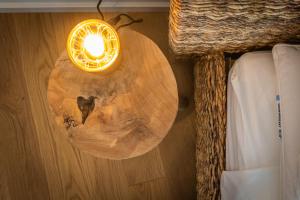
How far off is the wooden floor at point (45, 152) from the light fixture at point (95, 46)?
56 centimetres

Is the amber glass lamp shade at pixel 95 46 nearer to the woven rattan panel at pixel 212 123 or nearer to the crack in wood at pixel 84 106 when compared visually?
the crack in wood at pixel 84 106

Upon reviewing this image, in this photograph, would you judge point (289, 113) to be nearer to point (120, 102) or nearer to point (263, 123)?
point (263, 123)

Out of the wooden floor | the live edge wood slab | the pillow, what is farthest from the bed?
the wooden floor

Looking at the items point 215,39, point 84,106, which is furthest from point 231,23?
point 84,106

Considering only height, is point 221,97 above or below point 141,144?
above

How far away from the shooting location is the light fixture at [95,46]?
3.16 ft

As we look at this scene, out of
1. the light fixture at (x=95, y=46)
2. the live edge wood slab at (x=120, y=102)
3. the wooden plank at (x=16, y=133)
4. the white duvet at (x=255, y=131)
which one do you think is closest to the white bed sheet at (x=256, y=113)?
the white duvet at (x=255, y=131)

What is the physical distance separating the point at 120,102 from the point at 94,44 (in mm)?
228

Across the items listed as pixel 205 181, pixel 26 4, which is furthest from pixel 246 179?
pixel 26 4

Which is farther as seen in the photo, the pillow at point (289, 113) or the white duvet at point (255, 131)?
the white duvet at point (255, 131)

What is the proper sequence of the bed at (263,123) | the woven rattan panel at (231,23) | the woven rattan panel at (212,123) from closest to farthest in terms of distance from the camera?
the woven rattan panel at (231,23) < the bed at (263,123) < the woven rattan panel at (212,123)

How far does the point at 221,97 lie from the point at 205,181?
15.0 inches

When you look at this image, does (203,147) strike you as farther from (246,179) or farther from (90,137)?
(90,137)

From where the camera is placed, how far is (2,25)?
4.80 ft
